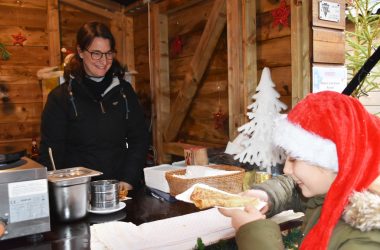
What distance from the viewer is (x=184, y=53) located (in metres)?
3.54

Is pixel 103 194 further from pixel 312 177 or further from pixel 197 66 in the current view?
pixel 197 66

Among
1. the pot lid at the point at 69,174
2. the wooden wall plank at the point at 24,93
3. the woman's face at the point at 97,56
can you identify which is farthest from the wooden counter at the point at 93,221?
the wooden wall plank at the point at 24,93

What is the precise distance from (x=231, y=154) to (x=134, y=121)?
0.69 m

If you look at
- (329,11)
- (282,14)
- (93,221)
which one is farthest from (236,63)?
(93,221)

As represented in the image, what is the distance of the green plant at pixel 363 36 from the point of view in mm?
2980

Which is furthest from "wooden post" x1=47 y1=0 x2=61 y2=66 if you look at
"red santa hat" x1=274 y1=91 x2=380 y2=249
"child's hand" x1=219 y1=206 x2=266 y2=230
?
"red santa hat" x1=274 y1=91 x2=380 y2=249

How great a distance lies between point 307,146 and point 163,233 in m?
0.63

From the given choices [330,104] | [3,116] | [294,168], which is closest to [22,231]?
[294,168]

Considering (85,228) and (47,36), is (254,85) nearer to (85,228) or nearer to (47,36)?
(85,228)

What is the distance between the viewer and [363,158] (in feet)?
3.03

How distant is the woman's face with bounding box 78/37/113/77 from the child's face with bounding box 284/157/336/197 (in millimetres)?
1553

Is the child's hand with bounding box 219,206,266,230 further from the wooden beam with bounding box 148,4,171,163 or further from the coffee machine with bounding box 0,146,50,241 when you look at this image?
the wooden beam with bounding box 148,4,171,163

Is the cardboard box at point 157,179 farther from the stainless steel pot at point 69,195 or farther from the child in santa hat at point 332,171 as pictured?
the child in santa hat at point 332,171

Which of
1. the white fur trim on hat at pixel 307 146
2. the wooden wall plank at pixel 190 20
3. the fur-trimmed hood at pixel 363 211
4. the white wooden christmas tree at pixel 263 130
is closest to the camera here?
the fur-trimmed hood at pixel 363 211
